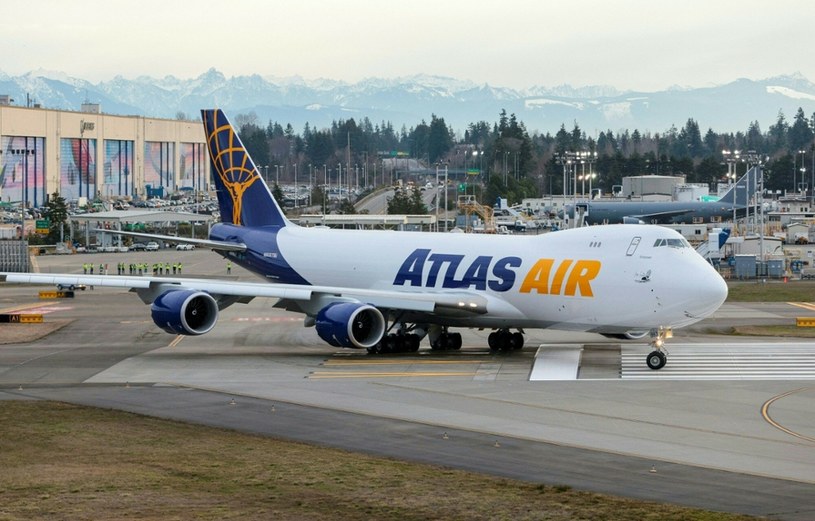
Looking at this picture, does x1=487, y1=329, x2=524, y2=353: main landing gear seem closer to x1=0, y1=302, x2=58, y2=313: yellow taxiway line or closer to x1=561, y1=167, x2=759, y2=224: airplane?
x1=0, y1=302, x2=58, y2=313: yellow taxiway line

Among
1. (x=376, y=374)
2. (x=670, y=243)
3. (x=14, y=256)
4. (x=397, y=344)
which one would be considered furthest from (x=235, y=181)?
(x=14, y=256)

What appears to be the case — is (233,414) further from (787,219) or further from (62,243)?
(787,219)

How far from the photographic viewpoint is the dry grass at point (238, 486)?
1973 centimetres

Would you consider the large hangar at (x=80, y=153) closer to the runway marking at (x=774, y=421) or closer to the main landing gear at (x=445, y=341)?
the main landing gear at (x=445, y=341)

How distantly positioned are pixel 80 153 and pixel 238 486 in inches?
6149

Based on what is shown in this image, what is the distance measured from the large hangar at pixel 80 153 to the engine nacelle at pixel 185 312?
386 ft

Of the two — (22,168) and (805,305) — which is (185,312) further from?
(22,168)

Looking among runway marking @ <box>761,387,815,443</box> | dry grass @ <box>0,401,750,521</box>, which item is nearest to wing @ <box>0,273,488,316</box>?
runway marking @ <box>761,387,815,443</box>

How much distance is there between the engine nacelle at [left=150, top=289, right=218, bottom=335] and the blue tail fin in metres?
8.13

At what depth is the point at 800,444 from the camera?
86.8ft

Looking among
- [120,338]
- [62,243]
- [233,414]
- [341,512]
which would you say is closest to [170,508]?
[341,512]

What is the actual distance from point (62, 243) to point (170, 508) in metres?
Result: 104

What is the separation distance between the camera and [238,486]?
858 inches

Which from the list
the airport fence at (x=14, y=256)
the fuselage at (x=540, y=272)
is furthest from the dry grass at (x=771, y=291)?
the airport fence at (x=14, y=256)
